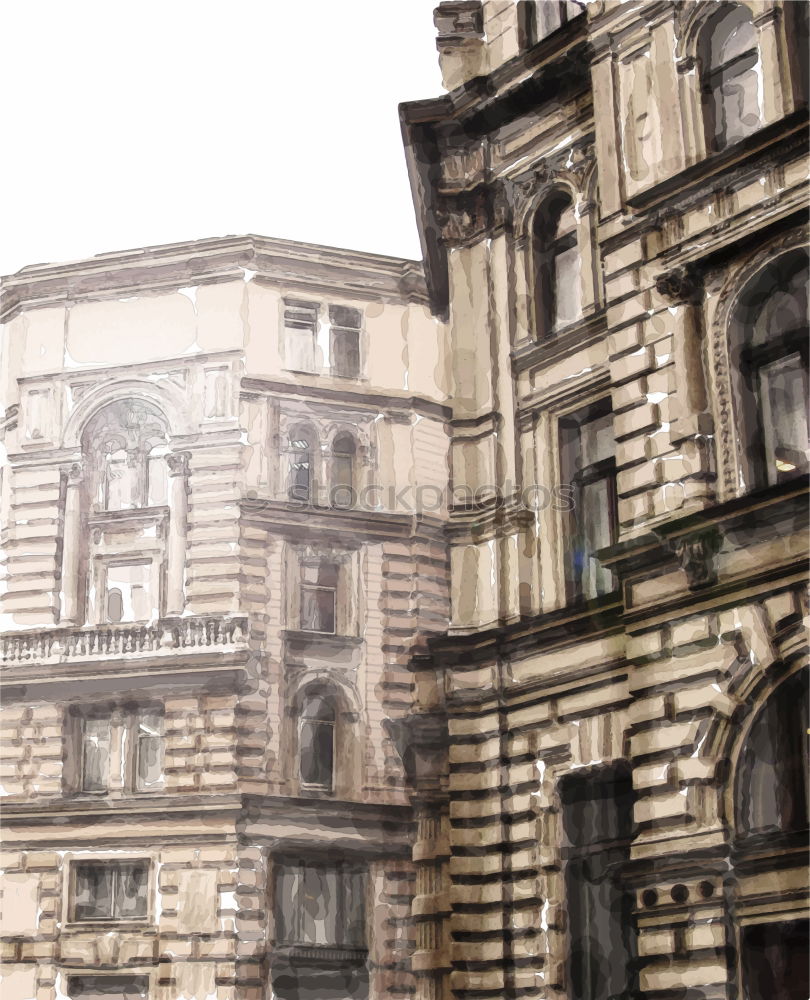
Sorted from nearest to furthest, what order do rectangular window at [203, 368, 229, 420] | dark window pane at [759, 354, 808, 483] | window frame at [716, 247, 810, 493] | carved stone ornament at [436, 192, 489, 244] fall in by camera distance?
dark window pane at [759, 354, 808, 483]
window frame at [716, 247, 810, 493]
carved stone ornament at [436, 192, 489, 244]
rectangular window at [203, 368, 229, 420]

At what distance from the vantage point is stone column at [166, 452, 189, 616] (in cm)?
1747

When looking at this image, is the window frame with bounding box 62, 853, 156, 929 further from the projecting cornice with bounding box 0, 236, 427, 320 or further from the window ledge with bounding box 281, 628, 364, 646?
the projecting cornice with bounding box 0, 236, 427, 320

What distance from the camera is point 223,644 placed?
18.0 meters

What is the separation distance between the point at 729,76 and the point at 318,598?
8.42 m

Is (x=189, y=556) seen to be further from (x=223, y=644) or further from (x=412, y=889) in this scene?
(x=412, y=889)

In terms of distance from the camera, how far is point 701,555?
41.0 ft

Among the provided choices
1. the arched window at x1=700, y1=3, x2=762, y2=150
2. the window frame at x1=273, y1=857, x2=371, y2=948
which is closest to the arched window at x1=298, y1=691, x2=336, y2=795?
the window frame at x1=273, y1=857, x2=371, y2=948

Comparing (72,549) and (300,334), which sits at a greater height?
(300,334)

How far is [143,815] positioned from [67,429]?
4537 millimetres

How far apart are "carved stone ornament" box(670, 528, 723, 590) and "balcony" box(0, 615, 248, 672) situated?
259 inches

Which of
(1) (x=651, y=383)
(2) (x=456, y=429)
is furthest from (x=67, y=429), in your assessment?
(1) (x=651, y=383)

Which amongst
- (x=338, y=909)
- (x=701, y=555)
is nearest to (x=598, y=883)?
(x=701, y=555)

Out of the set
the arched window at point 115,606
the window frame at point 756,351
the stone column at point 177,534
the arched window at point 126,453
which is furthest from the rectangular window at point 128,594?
the window frame at point 756,351

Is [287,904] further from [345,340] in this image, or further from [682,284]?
[682,284]
